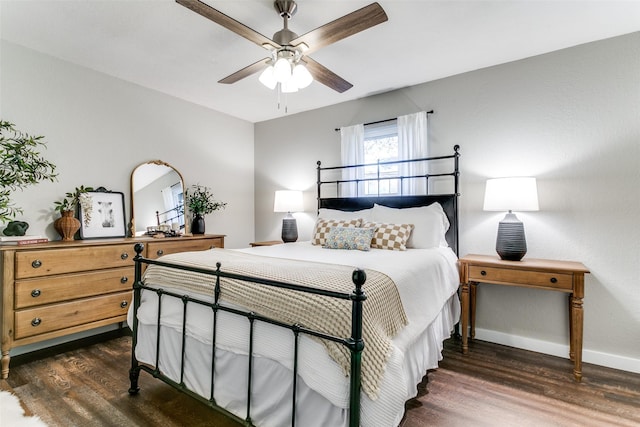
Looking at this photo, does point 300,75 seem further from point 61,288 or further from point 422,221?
point 61,288

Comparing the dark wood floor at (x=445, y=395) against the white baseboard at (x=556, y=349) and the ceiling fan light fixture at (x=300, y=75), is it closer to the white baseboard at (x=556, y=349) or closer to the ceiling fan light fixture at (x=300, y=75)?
the white baseboard at (x=556, y=349)

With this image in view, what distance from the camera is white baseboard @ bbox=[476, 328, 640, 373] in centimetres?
240

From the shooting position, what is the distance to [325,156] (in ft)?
13.6

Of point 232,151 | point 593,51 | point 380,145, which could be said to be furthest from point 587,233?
point 232,151

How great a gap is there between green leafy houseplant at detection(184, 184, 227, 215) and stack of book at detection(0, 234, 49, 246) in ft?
5.03

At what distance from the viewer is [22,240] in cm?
243

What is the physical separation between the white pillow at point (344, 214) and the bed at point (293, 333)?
3.07 feet

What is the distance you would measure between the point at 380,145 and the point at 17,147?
11.1 ft

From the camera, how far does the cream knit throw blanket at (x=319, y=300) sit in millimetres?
1228

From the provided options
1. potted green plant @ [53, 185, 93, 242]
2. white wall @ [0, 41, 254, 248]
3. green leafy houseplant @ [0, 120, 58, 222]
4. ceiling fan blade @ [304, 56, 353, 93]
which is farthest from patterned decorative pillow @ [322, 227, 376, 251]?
green leafy houseplant @ [0, 120, 58, 222]

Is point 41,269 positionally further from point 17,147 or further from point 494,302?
point 494,302

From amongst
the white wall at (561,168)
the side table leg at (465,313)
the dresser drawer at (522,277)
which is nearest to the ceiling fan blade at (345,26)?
the white wall at (561,168)

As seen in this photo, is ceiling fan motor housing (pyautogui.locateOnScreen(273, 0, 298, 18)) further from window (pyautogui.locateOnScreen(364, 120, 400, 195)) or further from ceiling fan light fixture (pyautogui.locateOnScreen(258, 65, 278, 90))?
window (pyautogui.locateOnScreen(364, 120, 400, 195))

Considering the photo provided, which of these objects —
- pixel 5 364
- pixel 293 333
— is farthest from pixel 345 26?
pixel 5 364
